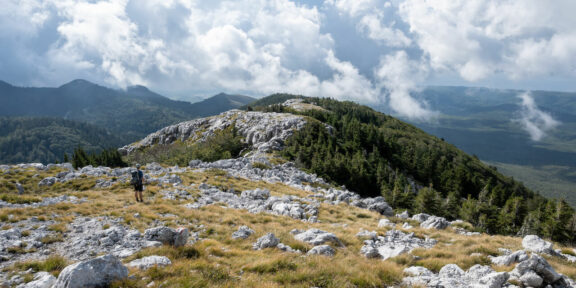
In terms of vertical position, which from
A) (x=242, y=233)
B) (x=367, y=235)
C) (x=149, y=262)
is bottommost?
(x=367, y=235)

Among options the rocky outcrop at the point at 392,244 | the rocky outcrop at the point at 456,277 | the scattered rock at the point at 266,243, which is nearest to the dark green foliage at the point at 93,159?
the scattered rock at the point at 266,243

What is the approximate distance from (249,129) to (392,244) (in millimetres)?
123656

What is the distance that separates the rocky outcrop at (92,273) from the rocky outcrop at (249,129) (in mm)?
85424

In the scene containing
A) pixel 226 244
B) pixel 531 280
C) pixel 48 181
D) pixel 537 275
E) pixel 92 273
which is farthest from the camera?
pixel 48 181

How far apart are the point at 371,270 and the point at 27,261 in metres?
13.0

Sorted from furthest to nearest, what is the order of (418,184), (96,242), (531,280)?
(418,184), (96,242), (531,280)

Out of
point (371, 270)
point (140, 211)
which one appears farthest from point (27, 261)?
point (371, 270)

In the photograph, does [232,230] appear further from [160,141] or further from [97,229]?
[160,141]

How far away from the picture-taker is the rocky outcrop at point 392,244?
1270 centimetres

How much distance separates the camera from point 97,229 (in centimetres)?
1338

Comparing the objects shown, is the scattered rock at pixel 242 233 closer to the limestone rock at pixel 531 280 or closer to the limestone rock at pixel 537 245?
the limestone rock at pixel 531 280

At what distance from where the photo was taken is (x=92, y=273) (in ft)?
23.0

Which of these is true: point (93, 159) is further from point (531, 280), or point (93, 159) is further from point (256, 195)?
point (531, 280)

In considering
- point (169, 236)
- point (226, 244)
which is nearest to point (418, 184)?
point (226, 244)
